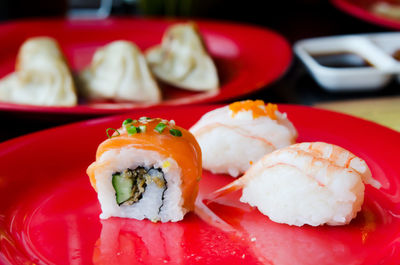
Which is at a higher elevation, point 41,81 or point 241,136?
point 241,136

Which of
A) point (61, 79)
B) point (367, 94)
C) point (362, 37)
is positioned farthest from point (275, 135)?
point (362, 37)

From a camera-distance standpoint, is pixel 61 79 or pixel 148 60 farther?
pixel 148 60

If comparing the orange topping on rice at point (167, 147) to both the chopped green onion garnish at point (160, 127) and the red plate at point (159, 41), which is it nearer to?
the chopped green onion garnish at point (160, 127)

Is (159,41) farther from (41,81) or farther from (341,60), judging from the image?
(341,60)

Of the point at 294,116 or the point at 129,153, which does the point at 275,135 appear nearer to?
the point at 294,116

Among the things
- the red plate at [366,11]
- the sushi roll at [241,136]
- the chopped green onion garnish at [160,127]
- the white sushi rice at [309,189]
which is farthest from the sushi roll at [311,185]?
A: the red plate at [366,11]

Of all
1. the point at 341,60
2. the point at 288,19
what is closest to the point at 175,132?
the point at 341,60
